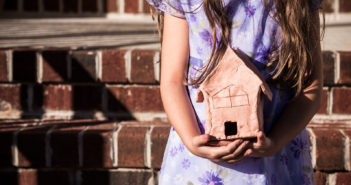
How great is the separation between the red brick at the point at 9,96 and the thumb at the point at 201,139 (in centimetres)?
141

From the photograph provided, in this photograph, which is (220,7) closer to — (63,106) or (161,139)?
(161,139)

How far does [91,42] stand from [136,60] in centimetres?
62

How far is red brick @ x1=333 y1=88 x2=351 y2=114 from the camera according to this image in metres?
2.05

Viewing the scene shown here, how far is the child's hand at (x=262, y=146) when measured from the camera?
0.96m

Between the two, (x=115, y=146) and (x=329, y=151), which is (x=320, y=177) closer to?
(x=329, y=151)

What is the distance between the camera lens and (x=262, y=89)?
97cm

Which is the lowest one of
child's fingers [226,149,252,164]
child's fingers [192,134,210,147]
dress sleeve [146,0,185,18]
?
child's fingers [226,149,252,164]

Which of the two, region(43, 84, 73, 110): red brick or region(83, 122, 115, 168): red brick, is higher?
region(43, 84, 73, 110): red brick

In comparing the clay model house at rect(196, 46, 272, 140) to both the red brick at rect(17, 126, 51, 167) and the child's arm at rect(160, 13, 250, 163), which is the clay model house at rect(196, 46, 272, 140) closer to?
the child's arm at rect(160, 13, 250, 163)

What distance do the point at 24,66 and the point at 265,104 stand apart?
140 cm

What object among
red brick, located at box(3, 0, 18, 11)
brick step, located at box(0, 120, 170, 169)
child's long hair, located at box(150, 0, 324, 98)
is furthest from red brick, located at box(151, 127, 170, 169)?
red brick, located at box(3, 0, 18, 11)

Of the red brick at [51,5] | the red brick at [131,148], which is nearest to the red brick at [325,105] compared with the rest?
the red brick at [131,148]

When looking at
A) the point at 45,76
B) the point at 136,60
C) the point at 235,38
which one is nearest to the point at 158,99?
the point at 136,60

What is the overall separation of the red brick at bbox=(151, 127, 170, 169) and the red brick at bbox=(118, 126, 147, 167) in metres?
0.04
